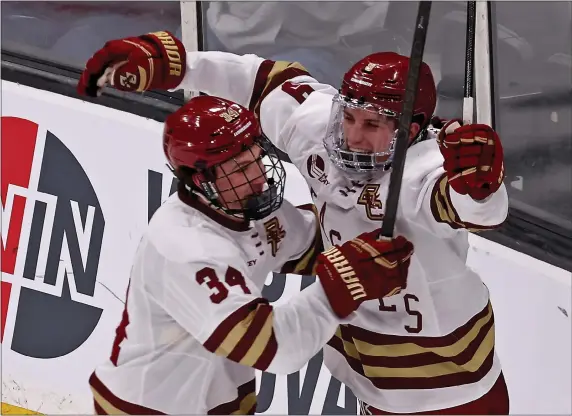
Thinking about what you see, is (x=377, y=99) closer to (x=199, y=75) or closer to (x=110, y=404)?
(x=199, y=75)

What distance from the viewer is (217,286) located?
1.59 m

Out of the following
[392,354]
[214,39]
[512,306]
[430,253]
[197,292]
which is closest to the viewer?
[197,292]

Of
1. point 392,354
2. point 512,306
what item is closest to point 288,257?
point 392,354

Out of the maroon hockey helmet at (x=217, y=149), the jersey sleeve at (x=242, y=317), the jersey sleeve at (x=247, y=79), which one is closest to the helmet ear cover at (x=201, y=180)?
the maroon hockey helmet at (x=217, y=149)

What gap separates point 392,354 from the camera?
187 cm

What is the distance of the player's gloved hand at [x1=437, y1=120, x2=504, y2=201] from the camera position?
1.45 metres

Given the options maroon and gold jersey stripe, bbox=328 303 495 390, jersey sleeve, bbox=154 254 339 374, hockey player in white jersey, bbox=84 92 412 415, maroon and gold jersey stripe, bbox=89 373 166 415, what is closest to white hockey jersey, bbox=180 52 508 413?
maroon and gold jersey stripe, bbox=328 303 495 390

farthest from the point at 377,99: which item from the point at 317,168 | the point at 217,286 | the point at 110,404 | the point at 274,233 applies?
the point at 110,404

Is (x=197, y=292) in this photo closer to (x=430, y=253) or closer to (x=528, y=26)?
(x=430, y=253)

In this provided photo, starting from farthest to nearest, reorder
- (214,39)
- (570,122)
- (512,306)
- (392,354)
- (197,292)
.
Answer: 1. (214,39)
2. (570,122)
3. (512,306)
4. (392,354)
5. (197,292)

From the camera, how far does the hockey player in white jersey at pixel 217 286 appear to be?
5.22 feet

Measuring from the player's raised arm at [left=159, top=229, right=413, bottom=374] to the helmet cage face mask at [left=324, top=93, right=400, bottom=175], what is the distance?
0.15m

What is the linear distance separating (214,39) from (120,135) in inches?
15.2

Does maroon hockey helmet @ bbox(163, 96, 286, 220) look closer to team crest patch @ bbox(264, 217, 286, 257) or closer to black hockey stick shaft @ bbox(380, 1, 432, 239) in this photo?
team crest patch @ bbox(264, 217, 286, 257)
